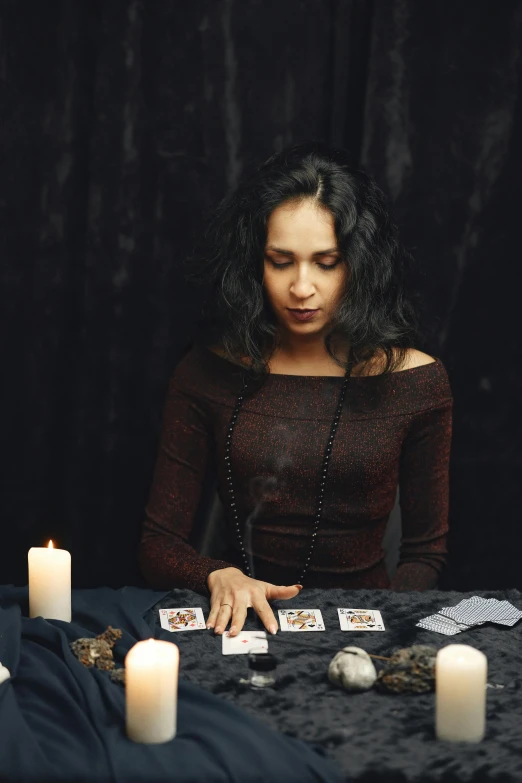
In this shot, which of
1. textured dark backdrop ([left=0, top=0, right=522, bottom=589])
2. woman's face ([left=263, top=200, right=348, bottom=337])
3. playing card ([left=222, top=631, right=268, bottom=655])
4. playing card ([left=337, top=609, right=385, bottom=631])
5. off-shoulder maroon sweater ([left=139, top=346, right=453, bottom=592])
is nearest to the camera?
playing card ([left=222, top=631, right=268, bottom=655])

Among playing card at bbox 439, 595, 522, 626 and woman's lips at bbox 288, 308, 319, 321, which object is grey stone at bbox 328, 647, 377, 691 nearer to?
playing card at bbox 439, 595, 522, 626

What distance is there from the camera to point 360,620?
1739 mm

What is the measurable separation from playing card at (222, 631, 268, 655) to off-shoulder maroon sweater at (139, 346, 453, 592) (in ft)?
1.89

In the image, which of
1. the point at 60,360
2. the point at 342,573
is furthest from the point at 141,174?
the point at 342,573

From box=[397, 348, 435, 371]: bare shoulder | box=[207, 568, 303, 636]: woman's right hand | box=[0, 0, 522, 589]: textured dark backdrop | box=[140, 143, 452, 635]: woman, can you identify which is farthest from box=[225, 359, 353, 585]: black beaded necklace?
box=[0, 0, 522, 589]: textured dark backdrop

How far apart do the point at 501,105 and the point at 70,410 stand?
58.0 inches

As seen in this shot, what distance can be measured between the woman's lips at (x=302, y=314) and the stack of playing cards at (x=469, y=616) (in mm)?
729

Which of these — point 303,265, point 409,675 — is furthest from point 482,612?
point 303,265

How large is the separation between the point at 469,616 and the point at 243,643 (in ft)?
1.38

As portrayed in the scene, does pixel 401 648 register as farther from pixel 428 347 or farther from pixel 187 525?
pixel 428 347

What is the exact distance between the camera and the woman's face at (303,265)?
2.19 meters

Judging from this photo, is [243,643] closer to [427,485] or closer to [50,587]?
[50,587]

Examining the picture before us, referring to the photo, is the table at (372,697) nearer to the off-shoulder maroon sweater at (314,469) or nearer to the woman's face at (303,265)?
the off-shoulder maroon sweater at (314,469)

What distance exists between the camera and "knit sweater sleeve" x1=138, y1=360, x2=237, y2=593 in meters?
2.29
